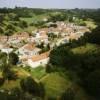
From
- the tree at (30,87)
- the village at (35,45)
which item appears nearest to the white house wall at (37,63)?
the village at (35,45)

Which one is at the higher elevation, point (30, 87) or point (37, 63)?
point (30, 87)

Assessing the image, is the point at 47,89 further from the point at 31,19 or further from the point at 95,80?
the point at 31,19

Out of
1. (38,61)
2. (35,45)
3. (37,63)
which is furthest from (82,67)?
(35,45)

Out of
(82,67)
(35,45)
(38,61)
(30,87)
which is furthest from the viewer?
(35,45)

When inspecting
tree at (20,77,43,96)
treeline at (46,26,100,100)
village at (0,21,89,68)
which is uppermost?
tree at (20,77,43,96)

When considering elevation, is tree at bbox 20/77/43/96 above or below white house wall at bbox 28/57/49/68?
above

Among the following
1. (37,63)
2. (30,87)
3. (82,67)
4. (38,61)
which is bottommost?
(37,63)

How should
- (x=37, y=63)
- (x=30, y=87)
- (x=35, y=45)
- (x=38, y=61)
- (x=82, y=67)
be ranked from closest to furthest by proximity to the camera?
(x=30, y=87) < (x=82, y=67) < (x=37, y=63) < (x=38, y=61) < (x=35, y=45)

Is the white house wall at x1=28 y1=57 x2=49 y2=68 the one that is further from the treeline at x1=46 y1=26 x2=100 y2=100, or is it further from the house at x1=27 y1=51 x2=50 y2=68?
the treeline at x1=46 y1=26 x2=100 y2=100

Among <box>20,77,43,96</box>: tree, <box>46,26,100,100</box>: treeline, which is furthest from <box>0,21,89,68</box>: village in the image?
<box>20,77,43,96</box>: tree

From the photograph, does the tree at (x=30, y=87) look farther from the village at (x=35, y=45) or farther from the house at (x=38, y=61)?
the house at (x=38, y=61)

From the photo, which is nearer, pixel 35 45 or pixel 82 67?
pixel 82 67

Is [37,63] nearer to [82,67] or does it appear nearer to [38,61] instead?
[38,61]
